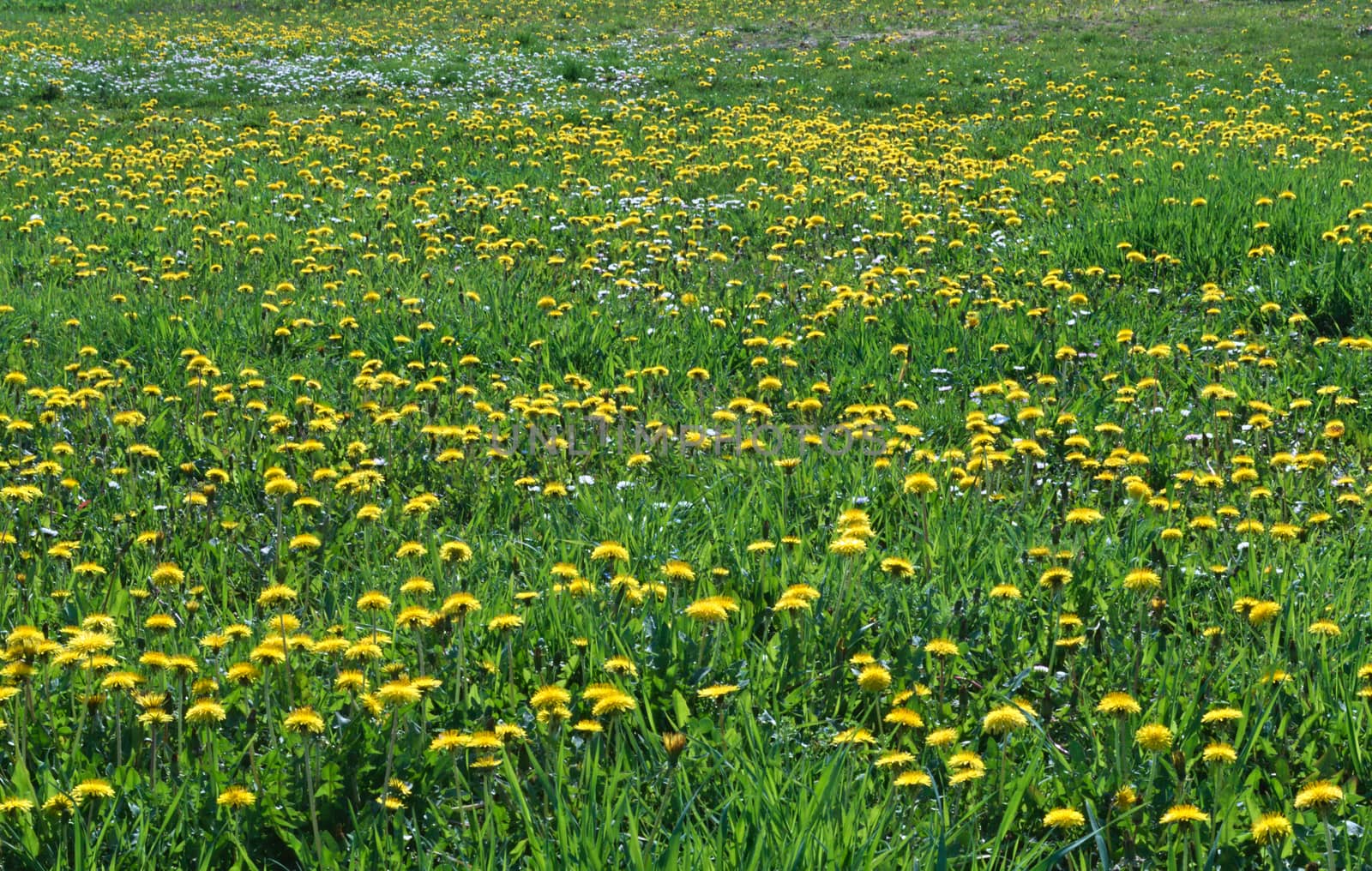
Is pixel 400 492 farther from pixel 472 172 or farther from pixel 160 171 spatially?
pixel 160 171

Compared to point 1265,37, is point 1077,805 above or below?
below

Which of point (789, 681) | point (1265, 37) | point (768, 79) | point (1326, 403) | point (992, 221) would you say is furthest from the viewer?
point (1265, 37)

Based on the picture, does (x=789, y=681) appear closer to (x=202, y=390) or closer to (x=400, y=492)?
(x=400, y=492)

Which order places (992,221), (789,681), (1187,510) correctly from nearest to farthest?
(789,681) < (1187,510) < (992,221)

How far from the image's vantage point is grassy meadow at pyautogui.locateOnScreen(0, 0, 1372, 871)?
252 cm

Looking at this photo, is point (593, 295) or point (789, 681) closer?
point (789, 681)

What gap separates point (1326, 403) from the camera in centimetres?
506

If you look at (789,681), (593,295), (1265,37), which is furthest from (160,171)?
(1265,37)

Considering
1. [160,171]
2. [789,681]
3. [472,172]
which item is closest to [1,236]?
[160,171]

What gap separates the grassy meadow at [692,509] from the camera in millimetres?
2516

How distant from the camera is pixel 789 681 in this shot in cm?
308

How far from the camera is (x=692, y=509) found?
4160 millimetres

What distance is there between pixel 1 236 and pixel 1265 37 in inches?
730

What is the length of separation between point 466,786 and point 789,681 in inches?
38.5
